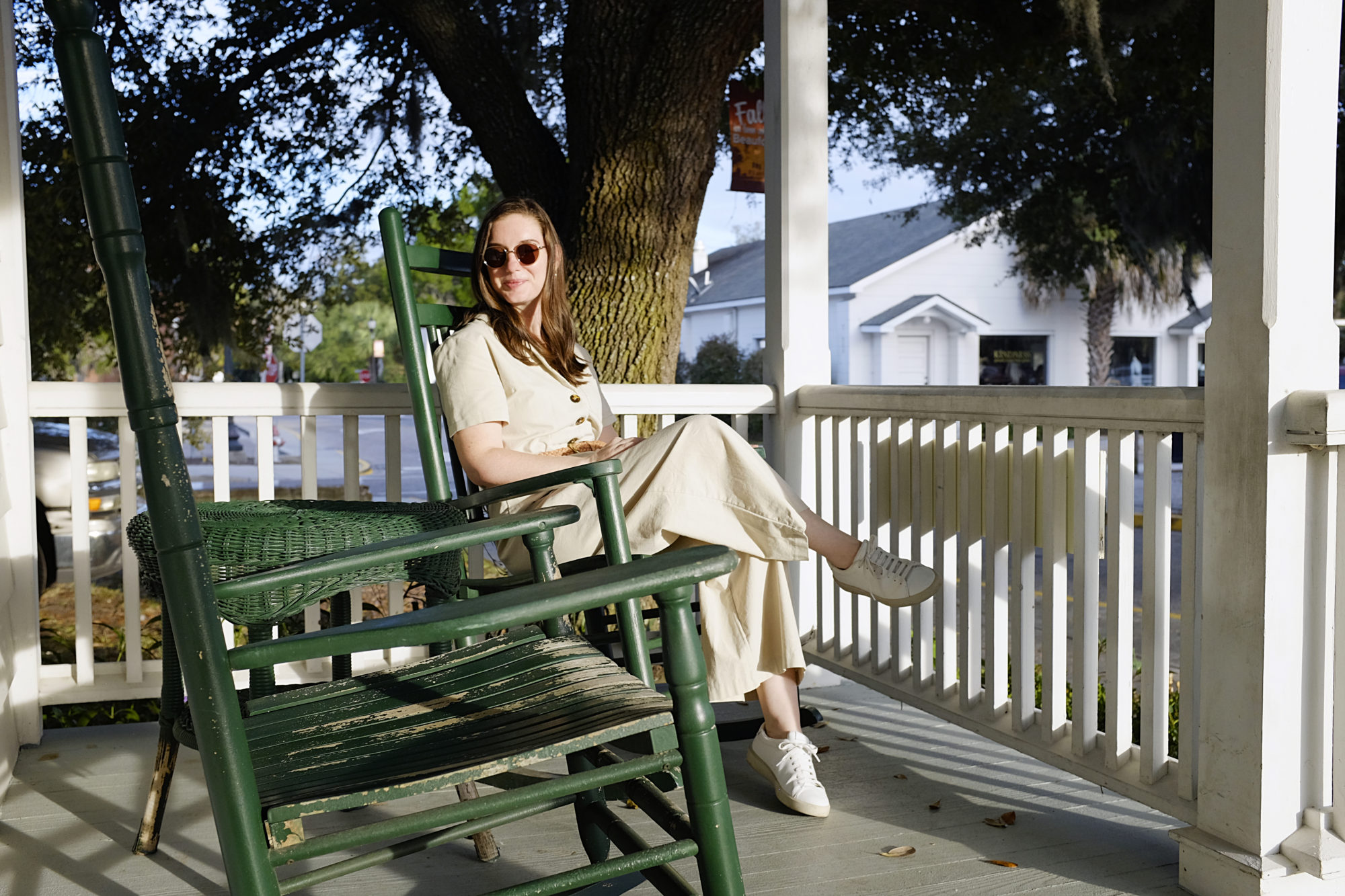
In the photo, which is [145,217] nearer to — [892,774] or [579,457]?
[579,457]

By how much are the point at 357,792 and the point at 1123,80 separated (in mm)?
8423

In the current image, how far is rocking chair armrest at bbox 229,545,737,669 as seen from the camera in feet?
3.10

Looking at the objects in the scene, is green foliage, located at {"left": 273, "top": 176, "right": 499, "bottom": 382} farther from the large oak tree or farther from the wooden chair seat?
the wooden chair seat

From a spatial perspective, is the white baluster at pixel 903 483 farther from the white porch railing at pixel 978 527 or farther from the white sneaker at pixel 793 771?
the white sneaker at pixel 793 771

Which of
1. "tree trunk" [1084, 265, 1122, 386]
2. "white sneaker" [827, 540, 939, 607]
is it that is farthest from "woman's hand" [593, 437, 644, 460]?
"tree trunk" [1084, 265, 1122, 386]

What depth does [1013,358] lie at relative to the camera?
25156 millimetres

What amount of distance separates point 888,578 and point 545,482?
786mm

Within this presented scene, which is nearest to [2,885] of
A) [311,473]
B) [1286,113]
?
[311,473]

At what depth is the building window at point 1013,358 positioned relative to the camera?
2506cm

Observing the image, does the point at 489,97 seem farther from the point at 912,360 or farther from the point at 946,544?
the point at 912,360

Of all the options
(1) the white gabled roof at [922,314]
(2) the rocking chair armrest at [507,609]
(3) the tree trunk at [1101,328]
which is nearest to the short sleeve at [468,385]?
(2) the rocking chair armrest at [507,609]

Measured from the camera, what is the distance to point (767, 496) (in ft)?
6.88

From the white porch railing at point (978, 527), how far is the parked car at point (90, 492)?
263 centimetres

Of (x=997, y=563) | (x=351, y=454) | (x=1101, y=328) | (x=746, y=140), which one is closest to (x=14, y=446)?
(x=351, y=454)
